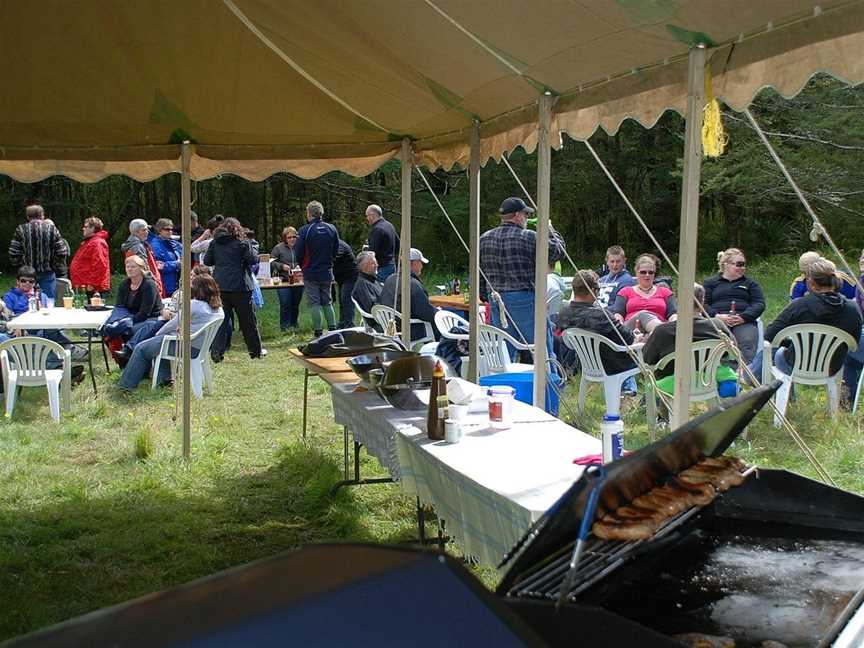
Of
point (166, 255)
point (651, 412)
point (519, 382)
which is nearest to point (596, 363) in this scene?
point (651, 412)

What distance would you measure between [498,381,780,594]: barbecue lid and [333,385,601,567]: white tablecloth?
1.63 ft

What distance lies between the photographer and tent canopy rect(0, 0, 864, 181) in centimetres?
280

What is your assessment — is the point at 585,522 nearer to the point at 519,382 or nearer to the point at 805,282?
the point at 519,382

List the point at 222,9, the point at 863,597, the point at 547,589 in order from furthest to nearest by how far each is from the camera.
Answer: the point at 222,9 < the point at 863,597 < the point at 547,589

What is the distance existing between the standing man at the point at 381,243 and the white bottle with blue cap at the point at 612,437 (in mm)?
8793

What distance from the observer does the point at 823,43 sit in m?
2.55

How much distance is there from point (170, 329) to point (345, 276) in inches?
159

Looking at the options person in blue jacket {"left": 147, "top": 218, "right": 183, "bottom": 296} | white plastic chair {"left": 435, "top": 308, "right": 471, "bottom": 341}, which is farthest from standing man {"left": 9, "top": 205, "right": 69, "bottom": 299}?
white plastic chair {"left": 435, "top": 308, "right": 471, "bottom": 341}

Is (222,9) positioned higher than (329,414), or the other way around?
(222,9)

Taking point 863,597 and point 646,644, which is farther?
point 863,597

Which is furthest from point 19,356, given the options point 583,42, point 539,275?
point 583,42

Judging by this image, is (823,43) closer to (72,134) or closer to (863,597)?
(863,597)

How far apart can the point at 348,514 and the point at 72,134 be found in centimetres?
315

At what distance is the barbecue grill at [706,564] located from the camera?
151cm
